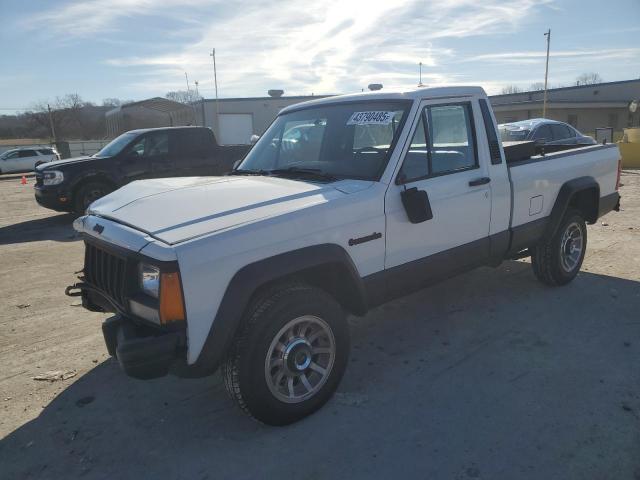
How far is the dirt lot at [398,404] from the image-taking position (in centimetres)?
264

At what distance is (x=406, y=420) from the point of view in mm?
2994

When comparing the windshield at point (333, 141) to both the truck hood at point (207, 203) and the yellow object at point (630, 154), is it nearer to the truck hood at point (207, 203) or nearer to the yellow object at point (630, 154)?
the truck hood at point (207, 203)

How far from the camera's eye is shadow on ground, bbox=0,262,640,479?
262 centimetres

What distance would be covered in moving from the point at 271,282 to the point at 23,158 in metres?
29.3

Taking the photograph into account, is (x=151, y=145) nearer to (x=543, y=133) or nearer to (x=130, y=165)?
(x=130, y=165)

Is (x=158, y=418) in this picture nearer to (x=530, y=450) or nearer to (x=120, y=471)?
(x=120, y=471)

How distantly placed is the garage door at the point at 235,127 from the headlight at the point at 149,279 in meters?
36.6

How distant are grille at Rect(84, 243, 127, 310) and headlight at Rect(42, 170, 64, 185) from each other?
22.5ft

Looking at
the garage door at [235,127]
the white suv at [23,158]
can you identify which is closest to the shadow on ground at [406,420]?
the white suv at [23,158]

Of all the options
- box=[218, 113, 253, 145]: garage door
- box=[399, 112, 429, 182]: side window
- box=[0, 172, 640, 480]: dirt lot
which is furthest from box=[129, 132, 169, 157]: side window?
box=[218, 113, 253, 145]: garage door

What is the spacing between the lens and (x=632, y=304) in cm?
466

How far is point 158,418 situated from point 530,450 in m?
2.25

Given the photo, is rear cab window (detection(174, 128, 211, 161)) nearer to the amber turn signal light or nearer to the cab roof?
the cab roof

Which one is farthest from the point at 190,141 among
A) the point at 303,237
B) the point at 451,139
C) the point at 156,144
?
the point at 303,237
